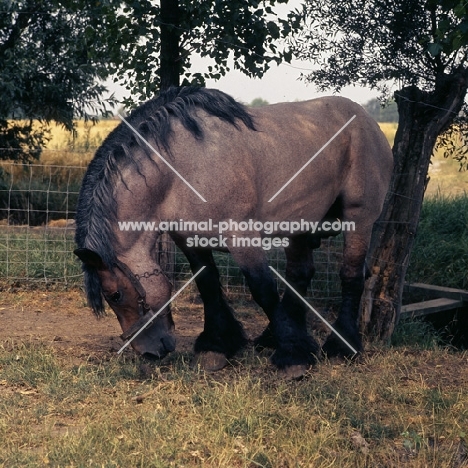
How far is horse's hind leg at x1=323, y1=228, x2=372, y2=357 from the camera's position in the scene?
18.1 feet

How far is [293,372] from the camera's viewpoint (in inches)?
187

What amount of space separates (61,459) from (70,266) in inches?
191

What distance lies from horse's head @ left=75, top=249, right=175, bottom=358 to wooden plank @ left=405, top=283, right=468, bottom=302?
401 centimetres

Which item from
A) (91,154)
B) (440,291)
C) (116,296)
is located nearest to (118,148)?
(116,296)

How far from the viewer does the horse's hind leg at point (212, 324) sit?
500 centimetres

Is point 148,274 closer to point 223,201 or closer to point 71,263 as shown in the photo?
point 223,201

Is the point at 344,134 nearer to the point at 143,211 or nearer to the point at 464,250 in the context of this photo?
the point at 143,211

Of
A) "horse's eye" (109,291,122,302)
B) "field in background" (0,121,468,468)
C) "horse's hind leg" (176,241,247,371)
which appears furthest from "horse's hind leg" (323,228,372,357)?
"horse's eye" (109,291,122,302)

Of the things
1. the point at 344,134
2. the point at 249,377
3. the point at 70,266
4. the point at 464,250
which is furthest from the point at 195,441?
the point at 464,250

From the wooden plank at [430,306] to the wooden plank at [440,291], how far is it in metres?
0.05

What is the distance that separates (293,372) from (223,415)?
1.10m

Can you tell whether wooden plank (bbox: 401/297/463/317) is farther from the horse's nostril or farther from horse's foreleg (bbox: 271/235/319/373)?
the horse's nostril

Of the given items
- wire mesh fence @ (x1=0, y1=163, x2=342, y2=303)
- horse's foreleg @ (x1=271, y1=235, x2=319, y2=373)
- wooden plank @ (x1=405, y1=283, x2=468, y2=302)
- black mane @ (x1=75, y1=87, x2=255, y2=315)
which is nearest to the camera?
black mane @ (x1=75, y1=87, x2=255, y2=315)

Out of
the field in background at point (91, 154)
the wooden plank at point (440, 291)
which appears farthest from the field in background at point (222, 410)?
the field in background at point (91, 154)
